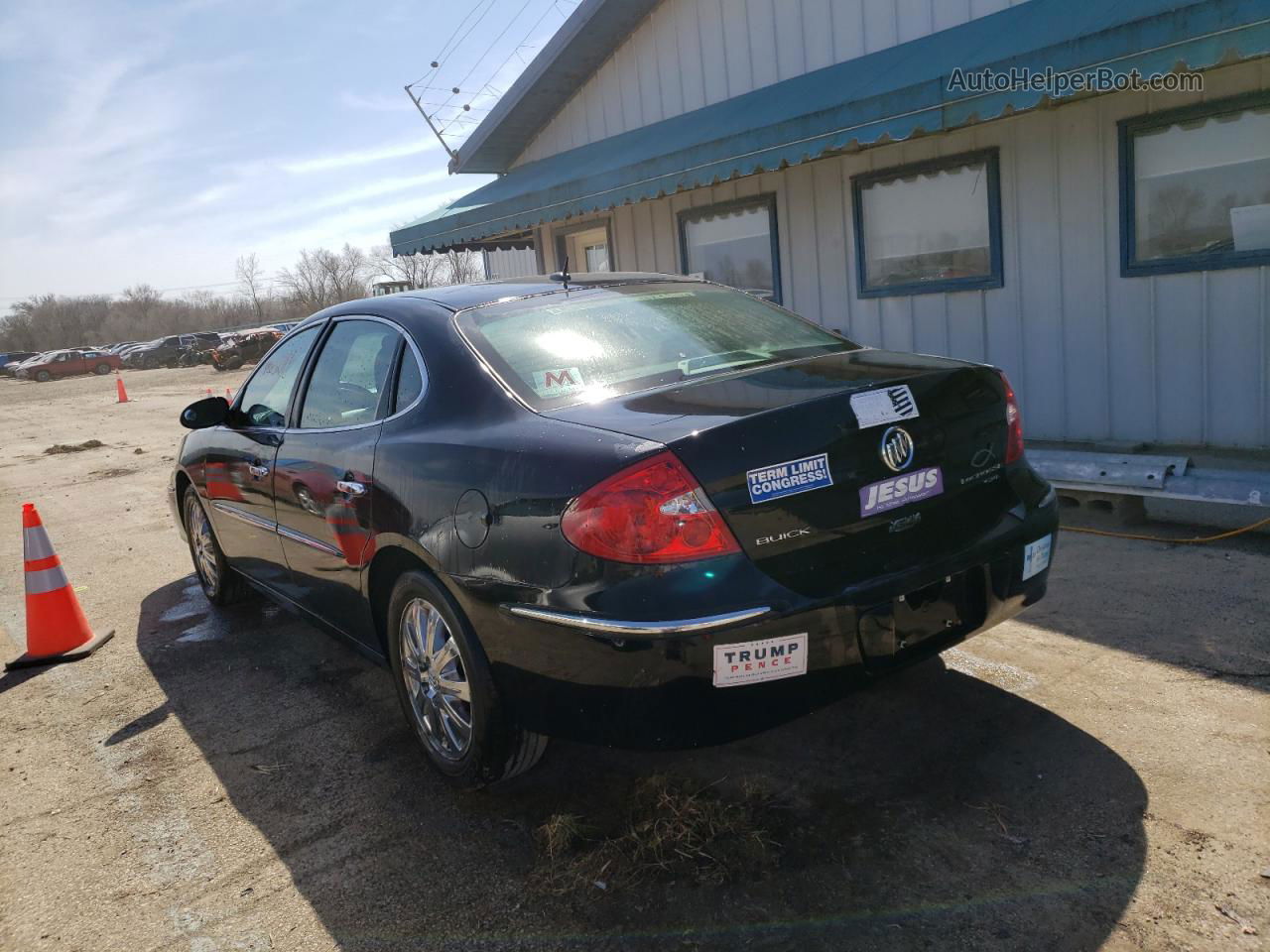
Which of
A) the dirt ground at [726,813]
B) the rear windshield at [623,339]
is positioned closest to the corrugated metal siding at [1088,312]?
the dirt ground at [726,813]

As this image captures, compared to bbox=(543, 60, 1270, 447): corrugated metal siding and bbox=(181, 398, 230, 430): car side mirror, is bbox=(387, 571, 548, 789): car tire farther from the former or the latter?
bbox=(543, 60, 1270, 447): corrugated metal siding

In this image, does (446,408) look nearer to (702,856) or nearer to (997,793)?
(702,856)

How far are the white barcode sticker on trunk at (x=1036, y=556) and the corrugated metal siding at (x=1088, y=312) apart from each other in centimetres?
373

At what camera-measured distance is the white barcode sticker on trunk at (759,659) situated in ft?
7.87

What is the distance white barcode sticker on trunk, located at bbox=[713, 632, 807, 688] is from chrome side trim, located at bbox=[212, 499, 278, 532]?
250 cm

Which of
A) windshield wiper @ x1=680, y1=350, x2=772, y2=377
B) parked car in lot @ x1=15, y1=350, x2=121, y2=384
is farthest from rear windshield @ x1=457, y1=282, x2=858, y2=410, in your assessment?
parked car in lot @ x1=15, y1=350, x2=121, y2=384

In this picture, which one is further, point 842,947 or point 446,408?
point 446,408

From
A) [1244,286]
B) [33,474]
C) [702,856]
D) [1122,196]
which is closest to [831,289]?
[1122,196]

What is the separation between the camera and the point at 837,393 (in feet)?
8.79

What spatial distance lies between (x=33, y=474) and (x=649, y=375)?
479 inches

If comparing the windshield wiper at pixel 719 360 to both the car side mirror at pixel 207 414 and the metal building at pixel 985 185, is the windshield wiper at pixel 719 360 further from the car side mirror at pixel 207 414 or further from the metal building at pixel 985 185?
the metal building at pixel 985 185

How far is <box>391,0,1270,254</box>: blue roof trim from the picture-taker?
4.72m

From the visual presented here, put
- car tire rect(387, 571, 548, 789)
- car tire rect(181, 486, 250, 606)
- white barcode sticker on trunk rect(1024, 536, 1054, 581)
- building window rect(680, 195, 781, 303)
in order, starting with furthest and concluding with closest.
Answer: building window rect(680, 195, 781, 303) < car tire rect(181, 486, 250, 606) < white barcode sticker on trunk rect(1024, 536, 1054, 581) < car tire rect(387, 571, 548, 789)

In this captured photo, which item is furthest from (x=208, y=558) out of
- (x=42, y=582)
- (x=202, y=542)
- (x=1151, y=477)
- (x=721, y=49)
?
(x=721, y=49)
